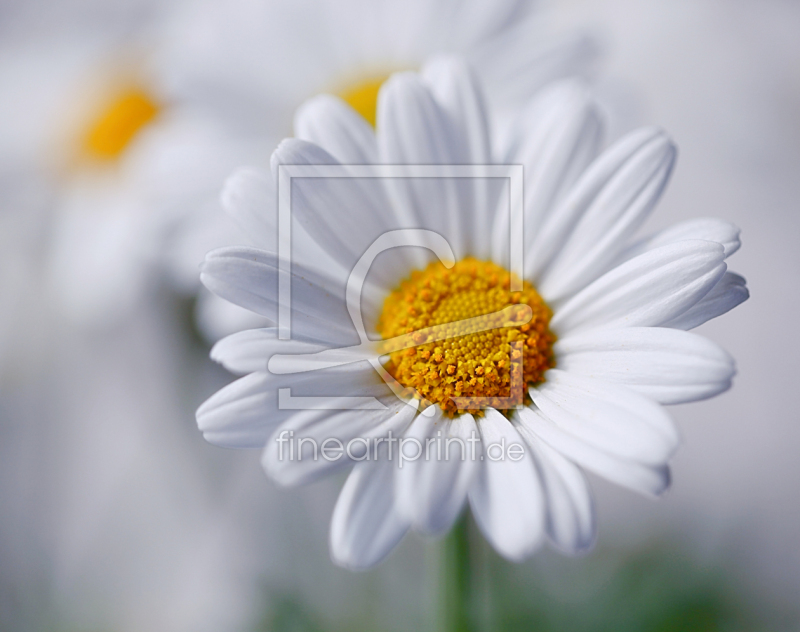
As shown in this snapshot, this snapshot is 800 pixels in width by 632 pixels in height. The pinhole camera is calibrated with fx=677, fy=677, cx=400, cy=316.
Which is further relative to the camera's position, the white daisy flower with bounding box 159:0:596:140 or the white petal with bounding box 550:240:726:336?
the white daisy flower with bounding box 159:0:596:140

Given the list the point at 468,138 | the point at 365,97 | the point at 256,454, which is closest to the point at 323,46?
the point at 365,97

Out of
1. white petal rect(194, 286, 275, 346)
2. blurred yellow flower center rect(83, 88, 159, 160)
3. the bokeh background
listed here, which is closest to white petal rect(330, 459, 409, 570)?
white petal rect(194, 286, 275, 346)

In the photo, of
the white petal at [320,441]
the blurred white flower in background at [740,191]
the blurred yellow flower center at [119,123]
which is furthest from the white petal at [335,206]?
the blurred white flower in background at [740,191]

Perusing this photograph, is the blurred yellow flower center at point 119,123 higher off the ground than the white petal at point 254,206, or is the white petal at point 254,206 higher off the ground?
the blurred yellow flower center at point 119,123

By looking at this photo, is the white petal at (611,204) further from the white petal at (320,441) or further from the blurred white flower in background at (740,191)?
the blurred white flower in background at (740,191)

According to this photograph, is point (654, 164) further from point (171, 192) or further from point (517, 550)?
point (171, 192)

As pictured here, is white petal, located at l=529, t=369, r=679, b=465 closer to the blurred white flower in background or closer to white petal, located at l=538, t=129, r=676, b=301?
white petal, located at l=538, t=129, r=676, b=301

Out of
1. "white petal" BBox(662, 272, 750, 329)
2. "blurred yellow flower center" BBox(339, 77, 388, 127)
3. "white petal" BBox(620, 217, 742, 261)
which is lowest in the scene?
"white petal" BBox(662, 272, 750, 329)
